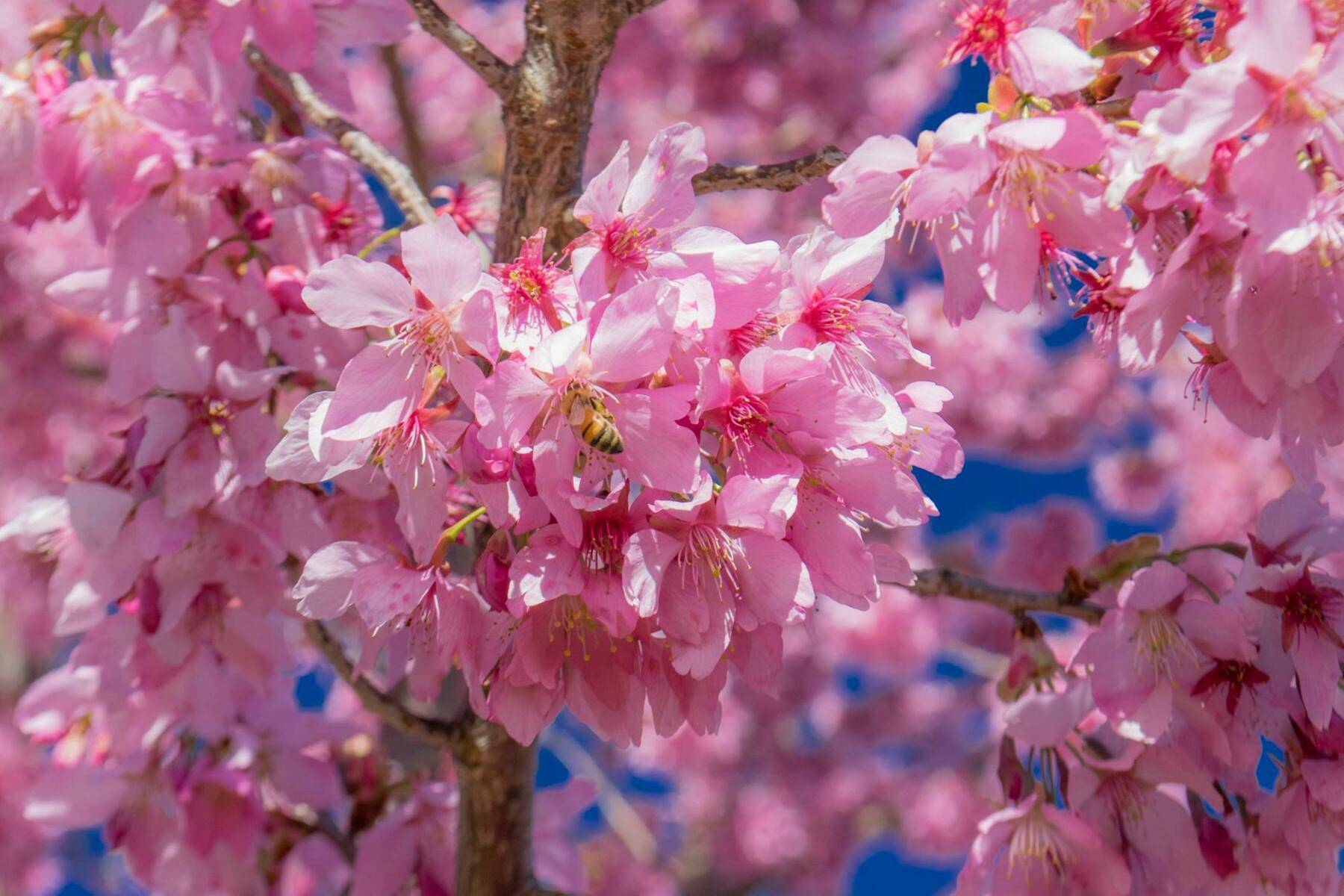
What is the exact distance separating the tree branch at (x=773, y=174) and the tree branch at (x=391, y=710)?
76 cm

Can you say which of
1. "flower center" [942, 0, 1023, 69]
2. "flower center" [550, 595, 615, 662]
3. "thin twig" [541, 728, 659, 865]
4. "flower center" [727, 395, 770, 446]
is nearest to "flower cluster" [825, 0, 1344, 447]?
"flower center" [942, 0, 1023, 69]

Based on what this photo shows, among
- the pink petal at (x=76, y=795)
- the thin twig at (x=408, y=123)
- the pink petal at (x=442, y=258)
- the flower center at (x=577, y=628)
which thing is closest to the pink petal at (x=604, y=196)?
the pink petal at (x=442, y=258)

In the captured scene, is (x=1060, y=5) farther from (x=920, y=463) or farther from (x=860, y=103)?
(x=860, y=103)

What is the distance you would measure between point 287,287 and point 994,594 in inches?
37.9

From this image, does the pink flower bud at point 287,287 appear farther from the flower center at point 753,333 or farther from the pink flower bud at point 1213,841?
the pink flower bud at point 1213,841

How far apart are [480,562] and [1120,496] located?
561 cm

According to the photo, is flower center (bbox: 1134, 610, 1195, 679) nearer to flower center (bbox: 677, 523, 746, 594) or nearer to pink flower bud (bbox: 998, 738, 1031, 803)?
pink flower bud (bbox: 998, 738, 1031, 803)

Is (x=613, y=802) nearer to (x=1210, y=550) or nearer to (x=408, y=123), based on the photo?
(x=408, y=123)

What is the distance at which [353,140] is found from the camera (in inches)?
56.9

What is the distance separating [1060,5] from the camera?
1.03 metres

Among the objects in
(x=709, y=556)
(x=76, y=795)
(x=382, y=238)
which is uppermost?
(x=382, y=238)

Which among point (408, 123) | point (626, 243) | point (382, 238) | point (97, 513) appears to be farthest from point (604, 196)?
point (408, 123)

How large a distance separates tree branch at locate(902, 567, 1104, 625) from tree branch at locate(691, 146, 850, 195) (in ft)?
1.74

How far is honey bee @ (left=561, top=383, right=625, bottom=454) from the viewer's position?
0.84 metres
